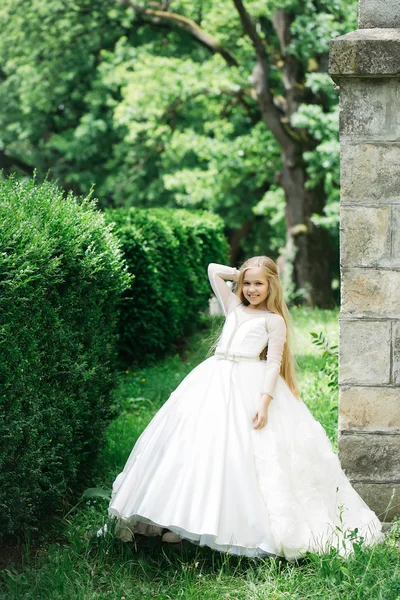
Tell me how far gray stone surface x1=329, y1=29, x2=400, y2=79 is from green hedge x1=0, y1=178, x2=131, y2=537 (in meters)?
1.57

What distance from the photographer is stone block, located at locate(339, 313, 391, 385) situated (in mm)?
4117

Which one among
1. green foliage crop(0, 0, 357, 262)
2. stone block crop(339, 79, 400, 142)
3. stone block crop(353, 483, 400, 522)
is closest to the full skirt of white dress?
stone block crop(353, 483, 400, 522)

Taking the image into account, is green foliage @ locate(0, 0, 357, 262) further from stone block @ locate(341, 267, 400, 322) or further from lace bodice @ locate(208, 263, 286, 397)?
lace bodice @ locate(208, 263, 286, 397)

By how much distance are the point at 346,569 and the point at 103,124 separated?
16.0 meters

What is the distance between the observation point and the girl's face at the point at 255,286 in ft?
13.4

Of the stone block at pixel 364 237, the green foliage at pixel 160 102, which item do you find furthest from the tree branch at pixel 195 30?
the stone block at pixel 364 237

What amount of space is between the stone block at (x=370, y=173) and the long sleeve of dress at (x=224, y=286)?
696 millimetres

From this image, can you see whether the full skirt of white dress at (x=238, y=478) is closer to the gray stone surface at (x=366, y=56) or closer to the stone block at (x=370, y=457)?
the stone block at (x=370, y=457)

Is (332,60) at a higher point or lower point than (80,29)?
lower

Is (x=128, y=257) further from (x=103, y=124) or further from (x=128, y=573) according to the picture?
(x=103, y=124)

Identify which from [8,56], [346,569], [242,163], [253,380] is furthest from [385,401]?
[8,56]

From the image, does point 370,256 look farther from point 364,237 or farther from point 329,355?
point 329,355

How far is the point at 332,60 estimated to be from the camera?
402 centimetres

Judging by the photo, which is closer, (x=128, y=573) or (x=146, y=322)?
(x=128, y=573)
